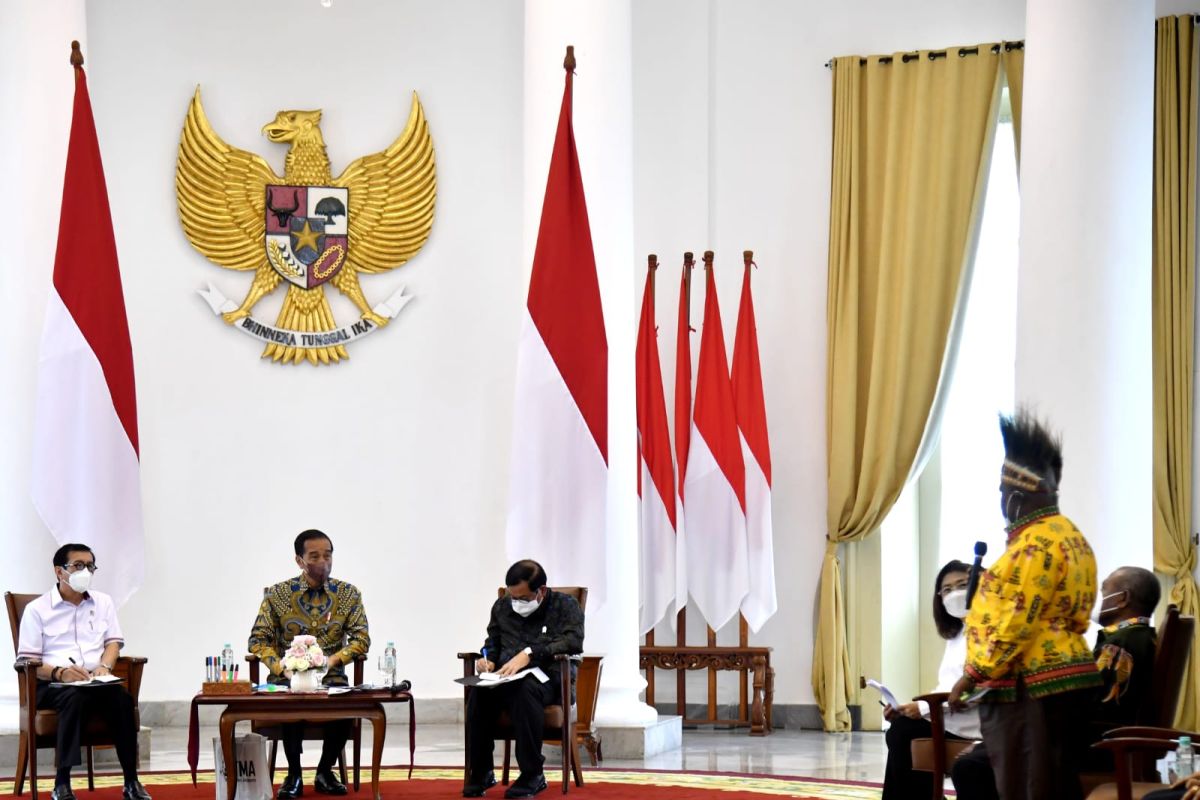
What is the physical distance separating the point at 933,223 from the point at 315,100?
420cm

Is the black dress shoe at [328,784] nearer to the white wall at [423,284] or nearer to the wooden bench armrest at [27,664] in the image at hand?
the wooden bench armrest at [27,664]

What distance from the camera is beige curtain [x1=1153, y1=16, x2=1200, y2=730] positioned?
9.80m

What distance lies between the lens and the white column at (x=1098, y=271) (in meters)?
8.28

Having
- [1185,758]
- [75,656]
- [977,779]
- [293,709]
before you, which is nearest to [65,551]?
[75,656]

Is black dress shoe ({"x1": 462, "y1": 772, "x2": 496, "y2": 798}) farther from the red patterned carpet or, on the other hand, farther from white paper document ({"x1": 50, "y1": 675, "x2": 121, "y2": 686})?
white paper document ({"x1": 50, "y1": 675, "x2": 121, "y2": 686})

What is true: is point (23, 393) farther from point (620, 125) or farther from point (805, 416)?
point (805, 416)

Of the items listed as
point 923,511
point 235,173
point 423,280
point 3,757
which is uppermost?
point 235,173

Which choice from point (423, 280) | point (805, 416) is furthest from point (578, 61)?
point (805, 416)

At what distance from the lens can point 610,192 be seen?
876 centimetres

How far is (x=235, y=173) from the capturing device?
34.7 ft

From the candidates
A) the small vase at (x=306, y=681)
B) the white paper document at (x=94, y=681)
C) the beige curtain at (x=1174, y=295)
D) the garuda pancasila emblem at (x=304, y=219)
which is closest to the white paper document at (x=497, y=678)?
the small vase at (x=306, y=681)

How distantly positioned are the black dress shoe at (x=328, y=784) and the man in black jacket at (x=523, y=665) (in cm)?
59

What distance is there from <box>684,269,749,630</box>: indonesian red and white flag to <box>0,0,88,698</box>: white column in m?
4.03

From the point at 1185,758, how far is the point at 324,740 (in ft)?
13.2
